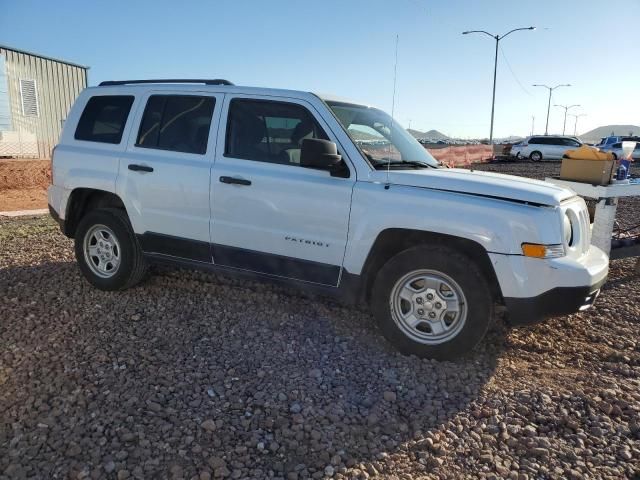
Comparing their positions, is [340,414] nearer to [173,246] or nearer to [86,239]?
[173,246]

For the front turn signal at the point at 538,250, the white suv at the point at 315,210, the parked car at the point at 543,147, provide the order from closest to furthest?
1. the front turn signal at the point at 538,250
2. the white suv at the point at 315,210
3. the parked car at the point at 543,147

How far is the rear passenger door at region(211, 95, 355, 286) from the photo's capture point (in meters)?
3.90

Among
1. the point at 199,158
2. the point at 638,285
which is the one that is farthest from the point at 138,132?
the point at 638,285

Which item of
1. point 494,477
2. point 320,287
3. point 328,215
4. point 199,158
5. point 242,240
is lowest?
point 494,477

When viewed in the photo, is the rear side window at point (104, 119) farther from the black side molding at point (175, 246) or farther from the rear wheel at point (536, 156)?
the rear wheel at point (536, 156)

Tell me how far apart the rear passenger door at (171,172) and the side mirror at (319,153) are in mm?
1036

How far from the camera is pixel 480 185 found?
3.57 m

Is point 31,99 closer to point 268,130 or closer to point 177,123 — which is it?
point 177,123

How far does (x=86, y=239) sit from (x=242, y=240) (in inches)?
71.7

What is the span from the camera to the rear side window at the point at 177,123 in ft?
14.6

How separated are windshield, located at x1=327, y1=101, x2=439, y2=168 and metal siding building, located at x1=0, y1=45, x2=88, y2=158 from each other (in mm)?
15406

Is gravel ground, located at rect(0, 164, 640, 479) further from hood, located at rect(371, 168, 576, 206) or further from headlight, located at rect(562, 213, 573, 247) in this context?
hood, located at rect(371, 168, 576, 206)

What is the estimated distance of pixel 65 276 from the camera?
551 cm

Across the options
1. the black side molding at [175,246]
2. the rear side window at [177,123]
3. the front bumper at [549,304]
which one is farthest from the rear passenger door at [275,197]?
the front bumper at [549,304]
